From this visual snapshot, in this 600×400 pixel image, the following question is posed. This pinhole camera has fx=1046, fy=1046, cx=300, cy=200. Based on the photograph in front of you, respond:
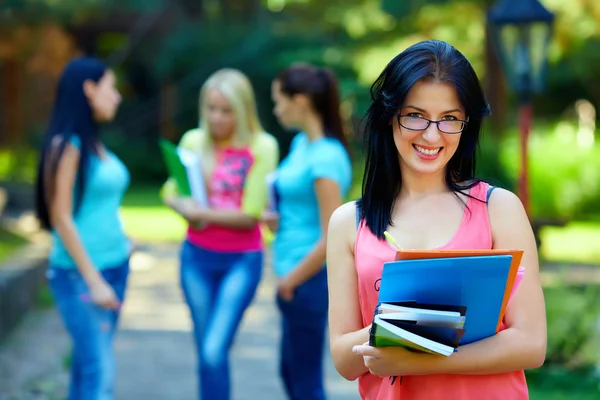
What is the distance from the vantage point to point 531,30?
962 cm

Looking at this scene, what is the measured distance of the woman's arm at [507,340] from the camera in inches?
100

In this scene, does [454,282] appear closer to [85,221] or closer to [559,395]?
[85,221]

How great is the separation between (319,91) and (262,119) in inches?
753

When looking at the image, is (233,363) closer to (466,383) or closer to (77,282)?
(77,282)

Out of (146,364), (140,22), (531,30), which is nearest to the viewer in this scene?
(146,364)

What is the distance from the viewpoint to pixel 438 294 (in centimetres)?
245

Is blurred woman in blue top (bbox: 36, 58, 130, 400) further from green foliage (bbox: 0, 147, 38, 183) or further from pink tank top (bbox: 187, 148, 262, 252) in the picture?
green foliage (bbox: 0, 147, 38, 183)

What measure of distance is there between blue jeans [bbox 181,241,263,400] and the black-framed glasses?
2.55 meters

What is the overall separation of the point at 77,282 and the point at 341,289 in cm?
235

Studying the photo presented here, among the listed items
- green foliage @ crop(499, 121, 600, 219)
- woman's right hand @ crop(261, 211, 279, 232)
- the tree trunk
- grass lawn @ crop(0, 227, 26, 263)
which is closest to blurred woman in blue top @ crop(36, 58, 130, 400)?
woman's right hand @ crop(261, 211, 279, 232)

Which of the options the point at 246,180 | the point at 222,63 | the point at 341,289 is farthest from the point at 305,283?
the point at 222,63

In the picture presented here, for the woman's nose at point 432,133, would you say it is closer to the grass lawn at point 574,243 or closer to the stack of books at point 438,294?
the stack of books at point 438,294

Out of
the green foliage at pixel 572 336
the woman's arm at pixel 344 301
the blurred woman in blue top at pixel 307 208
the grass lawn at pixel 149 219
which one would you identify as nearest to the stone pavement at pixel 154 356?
the green foliage at pixel 572 336

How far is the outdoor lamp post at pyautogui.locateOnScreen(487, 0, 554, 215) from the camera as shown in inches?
376
